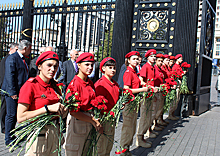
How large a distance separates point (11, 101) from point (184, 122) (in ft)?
17.0

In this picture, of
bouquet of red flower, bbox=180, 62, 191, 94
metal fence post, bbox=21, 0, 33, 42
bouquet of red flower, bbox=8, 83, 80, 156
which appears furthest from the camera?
metal fence post, bbox=21, 0, 33, 42

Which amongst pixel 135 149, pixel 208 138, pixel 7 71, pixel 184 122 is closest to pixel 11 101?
pixel 7 71

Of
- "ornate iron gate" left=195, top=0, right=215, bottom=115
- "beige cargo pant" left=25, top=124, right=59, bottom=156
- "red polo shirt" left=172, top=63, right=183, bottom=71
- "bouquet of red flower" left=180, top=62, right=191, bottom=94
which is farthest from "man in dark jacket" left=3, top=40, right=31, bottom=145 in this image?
"ornate iron gate" left=195, top=0, right=215, bottom=115

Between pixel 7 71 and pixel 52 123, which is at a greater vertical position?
pixel 7 71

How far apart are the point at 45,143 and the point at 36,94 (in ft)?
1.64

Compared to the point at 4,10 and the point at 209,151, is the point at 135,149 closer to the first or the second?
the point at 209,151

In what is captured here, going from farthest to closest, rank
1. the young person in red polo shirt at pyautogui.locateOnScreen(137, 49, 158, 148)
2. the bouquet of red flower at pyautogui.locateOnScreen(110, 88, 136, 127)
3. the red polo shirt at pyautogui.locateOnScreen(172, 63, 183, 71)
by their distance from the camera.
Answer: the red polo shirt at pyautogui.locateOnScreen(172, 63, 183, 71) < the young person in red polo shirt at pyautogui.locateOnScreen(137, 49, 158, 148) < the bouquet of red flower at pyautogui.locateOnScreen(110, 88, 136, 127)

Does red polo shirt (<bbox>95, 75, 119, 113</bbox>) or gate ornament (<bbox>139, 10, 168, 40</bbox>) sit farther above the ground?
gate ornament (<bbox>139, 10, 168, 40</bbox>)

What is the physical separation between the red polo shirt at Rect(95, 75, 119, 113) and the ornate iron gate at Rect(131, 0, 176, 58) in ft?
14.6

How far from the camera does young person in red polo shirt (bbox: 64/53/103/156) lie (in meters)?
2.45

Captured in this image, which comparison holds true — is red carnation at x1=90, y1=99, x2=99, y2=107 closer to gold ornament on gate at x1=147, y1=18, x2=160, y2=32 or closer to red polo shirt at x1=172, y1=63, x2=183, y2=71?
red polo shirt at x1=172, y1=63, x2=183, y2=71

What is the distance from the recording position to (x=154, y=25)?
7137 millimetres

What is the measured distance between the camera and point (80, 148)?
8.19ft

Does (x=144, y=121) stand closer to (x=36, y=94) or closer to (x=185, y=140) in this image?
(x=185, y=140)
